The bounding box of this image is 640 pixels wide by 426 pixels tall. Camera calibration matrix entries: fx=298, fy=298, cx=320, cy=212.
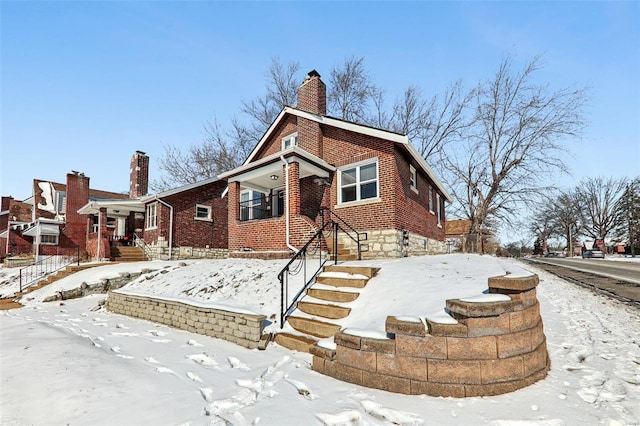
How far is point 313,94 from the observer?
13.3 m

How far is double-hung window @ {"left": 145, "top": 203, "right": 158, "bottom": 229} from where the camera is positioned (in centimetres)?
1680

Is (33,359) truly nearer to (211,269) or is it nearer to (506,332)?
(211,269)

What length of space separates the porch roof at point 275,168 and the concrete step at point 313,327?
666cm

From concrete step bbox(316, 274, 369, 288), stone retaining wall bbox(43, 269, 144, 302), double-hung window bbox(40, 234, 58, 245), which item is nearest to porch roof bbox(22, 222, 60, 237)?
double-hung window bbox(40, 234, 58, 245)

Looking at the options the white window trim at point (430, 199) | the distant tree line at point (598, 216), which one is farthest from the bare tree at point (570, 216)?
the white window trim at point (430, 199)

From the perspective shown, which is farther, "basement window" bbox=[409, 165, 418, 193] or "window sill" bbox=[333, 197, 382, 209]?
"basement window" bbox=[409, 165, 418, 193]

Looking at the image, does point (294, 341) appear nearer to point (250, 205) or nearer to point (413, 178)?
point (413, 178)

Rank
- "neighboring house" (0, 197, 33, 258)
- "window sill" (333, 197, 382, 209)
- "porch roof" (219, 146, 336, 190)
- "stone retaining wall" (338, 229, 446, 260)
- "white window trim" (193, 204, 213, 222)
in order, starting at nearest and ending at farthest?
"stone retaining wall" (338, 229, 446, 260) → "window sill" (333, 197, 382, 209) → "porch roof" (219, 146, 336, 190) → "white window trim" (193, 204, 213, 222) → "neighboring house" (0, 197, 33, 258)

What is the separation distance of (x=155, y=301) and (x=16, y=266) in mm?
19269

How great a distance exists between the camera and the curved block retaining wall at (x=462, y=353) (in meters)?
3.38

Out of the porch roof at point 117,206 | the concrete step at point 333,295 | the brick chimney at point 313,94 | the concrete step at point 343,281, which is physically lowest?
the concrete step at point 333,295

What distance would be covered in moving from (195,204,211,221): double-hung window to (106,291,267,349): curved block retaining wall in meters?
8.89

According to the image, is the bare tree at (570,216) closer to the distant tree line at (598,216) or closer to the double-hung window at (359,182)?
the distant tree line at (598,216)

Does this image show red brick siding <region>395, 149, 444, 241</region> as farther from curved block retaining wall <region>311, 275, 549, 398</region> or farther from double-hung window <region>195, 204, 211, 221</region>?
double-hung window <region>195, 204, 211, 221</region>
